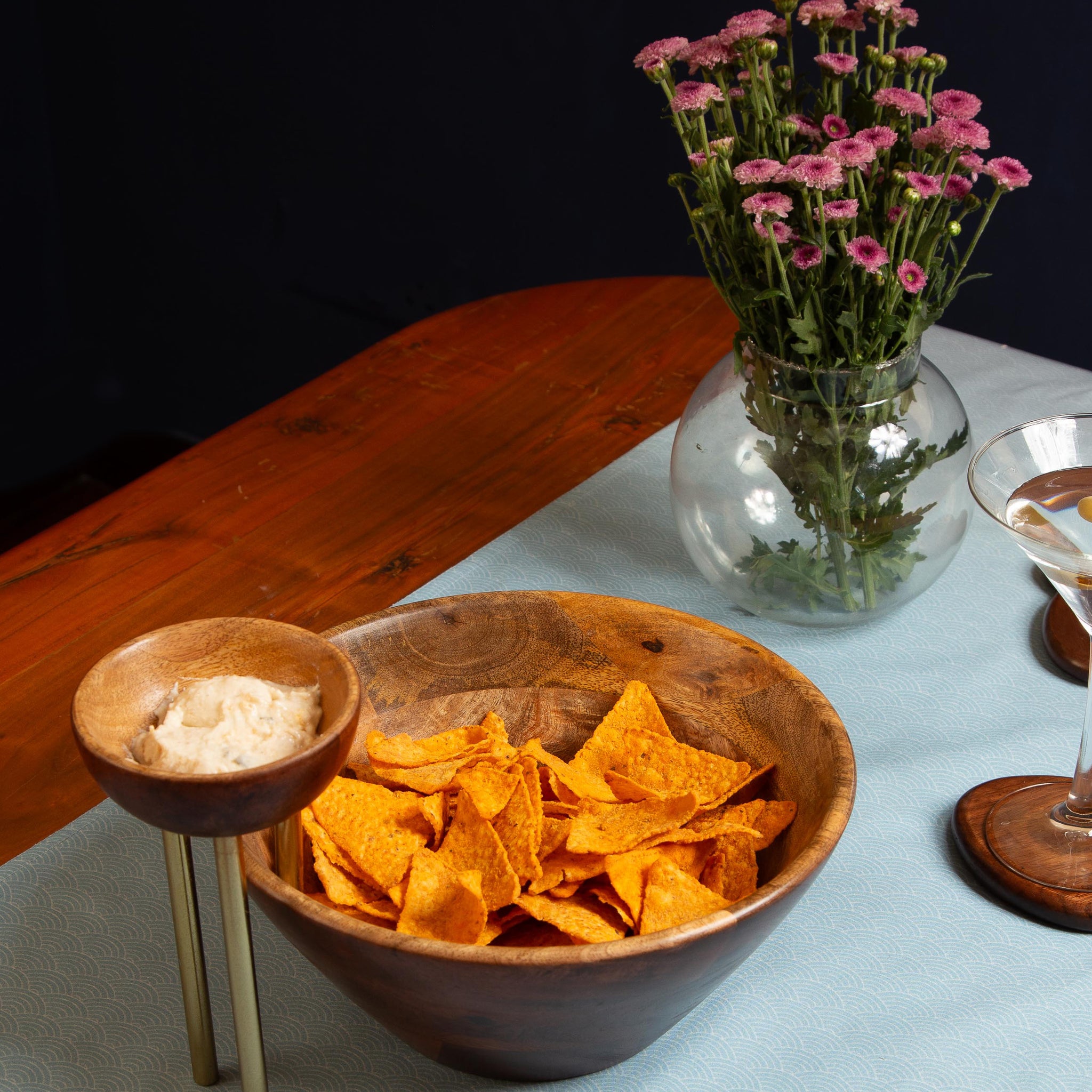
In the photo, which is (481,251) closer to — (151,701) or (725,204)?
(725,204)

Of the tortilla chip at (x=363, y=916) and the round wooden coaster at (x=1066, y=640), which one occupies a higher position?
the tortilla chip at (x=363, y=916)

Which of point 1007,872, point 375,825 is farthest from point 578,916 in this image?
point 1007,872

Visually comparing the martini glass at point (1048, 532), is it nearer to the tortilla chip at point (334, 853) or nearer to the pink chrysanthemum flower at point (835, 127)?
the pink chrysanthemum flower at point (835, 127)

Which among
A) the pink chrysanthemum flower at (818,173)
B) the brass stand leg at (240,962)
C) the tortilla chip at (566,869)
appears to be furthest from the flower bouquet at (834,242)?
the brass stand leg at (240,962)

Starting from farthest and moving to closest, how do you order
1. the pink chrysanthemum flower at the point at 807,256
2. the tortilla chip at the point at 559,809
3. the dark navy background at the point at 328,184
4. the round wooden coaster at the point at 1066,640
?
1. the dark navy background at the point at 328,184
2. the round wooden coaster at the point at 1066,640
3. the pink chrysanthemum flower at the point at 807,256
4. the tortilla chip at the point at 559,809

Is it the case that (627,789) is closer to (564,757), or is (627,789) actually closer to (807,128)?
(564,757)

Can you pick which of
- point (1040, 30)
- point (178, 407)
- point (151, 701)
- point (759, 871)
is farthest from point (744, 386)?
point (178, 407)

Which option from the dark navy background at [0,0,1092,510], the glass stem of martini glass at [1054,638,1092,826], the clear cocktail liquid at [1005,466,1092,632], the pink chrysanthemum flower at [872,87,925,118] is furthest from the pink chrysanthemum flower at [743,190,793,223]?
the dark navy background at [0,0,1092,510]

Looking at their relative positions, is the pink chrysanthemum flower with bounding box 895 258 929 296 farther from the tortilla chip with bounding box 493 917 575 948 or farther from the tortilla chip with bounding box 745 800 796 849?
the tortilla chip with bounding box 493 917 575 948

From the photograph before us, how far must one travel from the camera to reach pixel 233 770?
49 cm

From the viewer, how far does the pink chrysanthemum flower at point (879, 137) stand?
2.62ft

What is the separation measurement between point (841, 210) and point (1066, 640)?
0.41 meters

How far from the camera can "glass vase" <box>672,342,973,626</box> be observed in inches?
34.9

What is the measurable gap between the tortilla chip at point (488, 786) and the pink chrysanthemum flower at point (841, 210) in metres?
0.39
